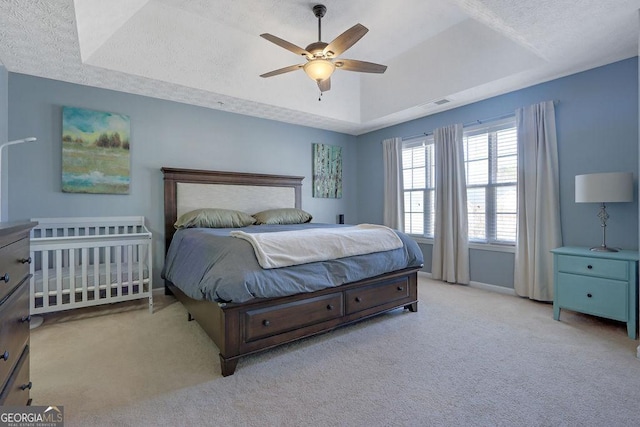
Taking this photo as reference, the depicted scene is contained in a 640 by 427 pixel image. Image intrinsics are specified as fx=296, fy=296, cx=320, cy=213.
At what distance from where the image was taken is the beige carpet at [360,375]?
1.56 m

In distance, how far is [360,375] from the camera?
1925 mm

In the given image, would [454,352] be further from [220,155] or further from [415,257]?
[220,155]

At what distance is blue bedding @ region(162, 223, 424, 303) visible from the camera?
1924 millimetres

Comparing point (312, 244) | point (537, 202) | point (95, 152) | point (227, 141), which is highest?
point (227, 141)

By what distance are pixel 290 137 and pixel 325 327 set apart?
11.0ft

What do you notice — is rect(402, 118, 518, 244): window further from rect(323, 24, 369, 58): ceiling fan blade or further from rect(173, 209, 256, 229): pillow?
rect(173, 209, 256, 229): pillow

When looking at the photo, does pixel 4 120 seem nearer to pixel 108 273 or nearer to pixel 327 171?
pixel 108 273

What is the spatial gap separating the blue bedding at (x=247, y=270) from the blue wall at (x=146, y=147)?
1.27 meters

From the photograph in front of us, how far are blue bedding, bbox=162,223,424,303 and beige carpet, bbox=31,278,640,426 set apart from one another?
0.50 metres

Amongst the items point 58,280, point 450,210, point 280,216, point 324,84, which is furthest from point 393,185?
point 58,280

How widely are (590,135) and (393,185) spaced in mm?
2504

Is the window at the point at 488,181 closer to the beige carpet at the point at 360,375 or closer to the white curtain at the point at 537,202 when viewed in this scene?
the white curtain at the point at 537,202

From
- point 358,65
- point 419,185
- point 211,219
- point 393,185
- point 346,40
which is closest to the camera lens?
point 346,40

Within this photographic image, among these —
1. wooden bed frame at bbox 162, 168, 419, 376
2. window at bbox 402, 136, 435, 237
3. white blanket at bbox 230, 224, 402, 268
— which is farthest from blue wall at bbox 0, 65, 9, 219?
window at bbox 402, 136, 435, 237
